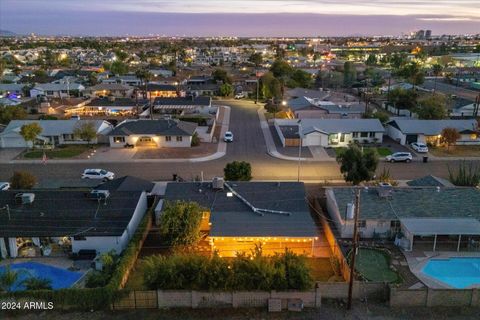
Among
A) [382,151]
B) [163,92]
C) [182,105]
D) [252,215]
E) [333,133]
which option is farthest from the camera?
[163,92]

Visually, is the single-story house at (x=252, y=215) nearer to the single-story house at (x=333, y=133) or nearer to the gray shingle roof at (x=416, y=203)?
the gray shingle roof at (x=416, y=203)

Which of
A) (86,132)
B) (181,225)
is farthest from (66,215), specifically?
(86,132)

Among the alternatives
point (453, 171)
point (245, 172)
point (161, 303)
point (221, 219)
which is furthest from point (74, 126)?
point (453, 171)

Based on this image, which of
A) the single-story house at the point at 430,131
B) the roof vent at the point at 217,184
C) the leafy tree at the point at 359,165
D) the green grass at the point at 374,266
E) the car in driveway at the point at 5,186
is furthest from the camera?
the single-story house at the point at 430,131

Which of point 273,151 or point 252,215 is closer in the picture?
point 252,215

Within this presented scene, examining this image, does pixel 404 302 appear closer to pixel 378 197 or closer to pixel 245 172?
pixel 378 197

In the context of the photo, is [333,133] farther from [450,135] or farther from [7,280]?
[7,280]

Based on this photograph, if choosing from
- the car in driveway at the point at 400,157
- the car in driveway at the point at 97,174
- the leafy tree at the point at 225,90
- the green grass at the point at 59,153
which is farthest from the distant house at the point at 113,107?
the car in driveway at the point at 400,157
